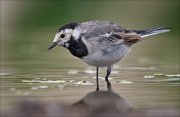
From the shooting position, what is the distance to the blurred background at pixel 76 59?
33.7ft

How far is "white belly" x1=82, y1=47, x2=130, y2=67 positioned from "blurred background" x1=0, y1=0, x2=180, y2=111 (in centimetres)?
27

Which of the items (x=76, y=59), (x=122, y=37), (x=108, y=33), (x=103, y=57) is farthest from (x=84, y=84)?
(x=76, y=59)

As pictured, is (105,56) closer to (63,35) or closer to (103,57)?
(103,57)

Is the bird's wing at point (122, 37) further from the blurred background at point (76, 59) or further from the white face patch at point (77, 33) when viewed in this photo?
the blurred background at point (76, 59)

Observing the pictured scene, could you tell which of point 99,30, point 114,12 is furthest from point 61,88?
point 114,12

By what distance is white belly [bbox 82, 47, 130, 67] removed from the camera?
11164 millimetres

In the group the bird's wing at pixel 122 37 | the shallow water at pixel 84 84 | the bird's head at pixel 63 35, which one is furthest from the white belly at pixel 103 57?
the bird's head at pixel 63 35

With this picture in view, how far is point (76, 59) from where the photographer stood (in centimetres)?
1412

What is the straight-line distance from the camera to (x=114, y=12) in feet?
68.6

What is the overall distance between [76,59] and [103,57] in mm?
2887

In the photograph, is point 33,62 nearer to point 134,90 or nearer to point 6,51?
point 6,51

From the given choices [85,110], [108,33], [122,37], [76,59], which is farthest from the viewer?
[76,59]

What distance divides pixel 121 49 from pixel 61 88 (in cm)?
146

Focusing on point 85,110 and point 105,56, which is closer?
point 85,110
